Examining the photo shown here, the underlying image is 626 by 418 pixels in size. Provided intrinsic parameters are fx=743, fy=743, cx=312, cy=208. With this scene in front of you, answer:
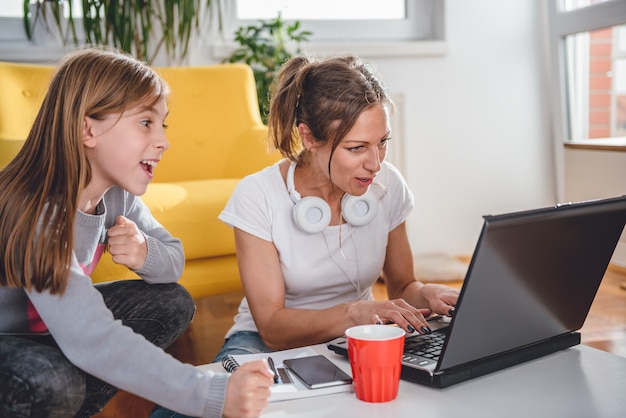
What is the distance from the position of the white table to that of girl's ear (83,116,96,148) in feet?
1.67

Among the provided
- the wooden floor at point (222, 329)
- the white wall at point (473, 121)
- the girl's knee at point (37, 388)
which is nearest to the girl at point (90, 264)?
the girl's knee at point (37, 388)

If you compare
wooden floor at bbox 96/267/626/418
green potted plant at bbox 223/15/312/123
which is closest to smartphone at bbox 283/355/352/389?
wooden floor at bbox 96/267/626/418

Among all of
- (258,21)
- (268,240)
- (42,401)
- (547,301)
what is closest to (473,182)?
(258,21)

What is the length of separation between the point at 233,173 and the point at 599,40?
194cm

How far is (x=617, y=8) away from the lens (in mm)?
3219

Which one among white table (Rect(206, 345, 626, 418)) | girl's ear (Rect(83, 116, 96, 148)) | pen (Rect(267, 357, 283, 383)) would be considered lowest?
white table (Rect(206, 345, 626, 418))

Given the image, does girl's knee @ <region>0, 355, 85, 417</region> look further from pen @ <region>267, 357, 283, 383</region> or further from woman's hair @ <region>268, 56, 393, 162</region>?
woman's hair @ <region>268, 56, 393, 162</region>

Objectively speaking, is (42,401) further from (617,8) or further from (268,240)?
(617,8)

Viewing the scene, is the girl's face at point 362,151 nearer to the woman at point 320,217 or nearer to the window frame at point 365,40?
the woman at point 320,217

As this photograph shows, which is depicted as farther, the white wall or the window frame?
the white wall

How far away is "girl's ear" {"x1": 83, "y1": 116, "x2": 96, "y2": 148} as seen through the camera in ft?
3.76

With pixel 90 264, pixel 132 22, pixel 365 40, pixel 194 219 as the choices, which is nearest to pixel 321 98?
pixel 90 264

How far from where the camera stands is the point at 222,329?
8.50 feet

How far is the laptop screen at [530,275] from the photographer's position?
861 millimetres
